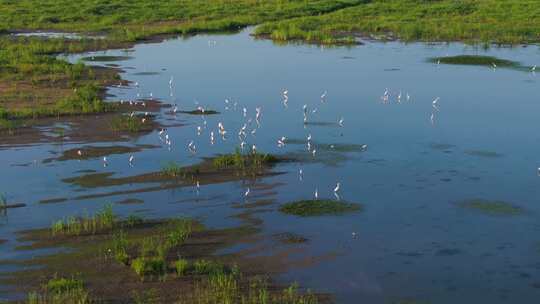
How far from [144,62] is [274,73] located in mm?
6255

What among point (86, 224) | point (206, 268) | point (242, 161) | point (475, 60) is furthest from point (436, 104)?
point (206, 268)

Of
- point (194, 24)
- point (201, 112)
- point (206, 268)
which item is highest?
point (194, 24)

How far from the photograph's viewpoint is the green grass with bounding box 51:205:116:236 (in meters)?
12.7

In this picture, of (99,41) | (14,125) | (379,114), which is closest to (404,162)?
(379,114)

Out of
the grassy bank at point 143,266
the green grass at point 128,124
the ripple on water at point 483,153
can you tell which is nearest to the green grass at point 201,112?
the green grass at point 128,124

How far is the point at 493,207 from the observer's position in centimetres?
1383

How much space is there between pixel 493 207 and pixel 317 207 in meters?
3.20

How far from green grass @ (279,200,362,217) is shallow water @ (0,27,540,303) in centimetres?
26

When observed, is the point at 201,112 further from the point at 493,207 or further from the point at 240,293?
the point at 240,293

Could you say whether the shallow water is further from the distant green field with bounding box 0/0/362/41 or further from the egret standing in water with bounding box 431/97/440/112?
the distant green field with bounding box 0/0/362/41

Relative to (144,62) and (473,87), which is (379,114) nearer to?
(473,87)

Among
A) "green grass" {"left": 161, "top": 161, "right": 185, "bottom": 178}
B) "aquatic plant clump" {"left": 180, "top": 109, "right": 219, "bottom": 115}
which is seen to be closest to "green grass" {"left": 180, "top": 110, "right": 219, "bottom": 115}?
"aquatic plant clump" {"left": 180, "top": 109, "right": 219, "bottom": 115}

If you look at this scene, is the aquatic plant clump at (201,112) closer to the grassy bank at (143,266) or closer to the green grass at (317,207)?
the green grass at (317,207)

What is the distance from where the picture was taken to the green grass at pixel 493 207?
44.6 feet
